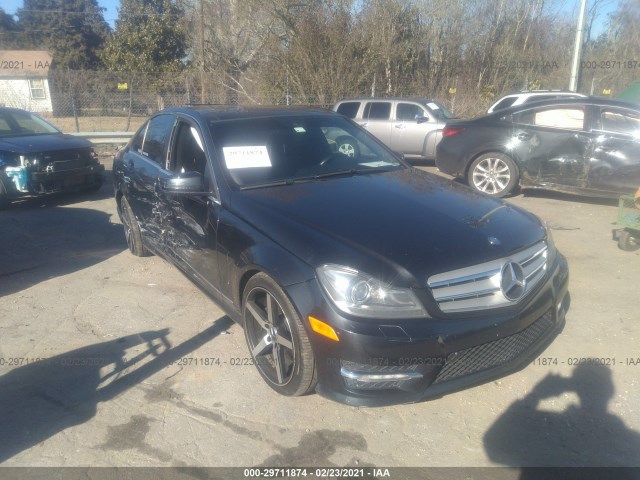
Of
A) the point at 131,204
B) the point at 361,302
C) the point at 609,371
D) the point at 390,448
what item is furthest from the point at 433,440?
the point at 131,204

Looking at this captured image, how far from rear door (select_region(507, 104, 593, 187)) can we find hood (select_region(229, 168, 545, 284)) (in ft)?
14.2

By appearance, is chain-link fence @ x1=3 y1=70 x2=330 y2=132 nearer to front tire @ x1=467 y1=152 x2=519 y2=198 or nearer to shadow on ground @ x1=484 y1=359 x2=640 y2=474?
front tire @ x1=467 y1=152 x2=519 y2=198

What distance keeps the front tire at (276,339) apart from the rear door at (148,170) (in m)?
1.68

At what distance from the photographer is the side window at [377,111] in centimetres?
1248

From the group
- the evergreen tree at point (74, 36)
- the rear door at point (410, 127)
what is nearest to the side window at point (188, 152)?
the rear door at point (410, 127)

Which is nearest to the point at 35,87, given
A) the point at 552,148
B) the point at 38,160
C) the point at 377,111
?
the point at 377,111

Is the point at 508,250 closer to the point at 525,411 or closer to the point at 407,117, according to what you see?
the point at 525,411

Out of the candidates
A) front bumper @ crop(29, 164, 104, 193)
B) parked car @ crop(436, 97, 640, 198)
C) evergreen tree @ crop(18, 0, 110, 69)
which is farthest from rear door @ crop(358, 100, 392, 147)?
evergreen tree @ crop(18, 0, 110, 69)

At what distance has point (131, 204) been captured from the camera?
5543 mm

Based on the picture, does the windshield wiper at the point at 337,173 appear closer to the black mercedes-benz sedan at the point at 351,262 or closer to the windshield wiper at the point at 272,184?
the black mercedes-benz sedan at the point at 351,262

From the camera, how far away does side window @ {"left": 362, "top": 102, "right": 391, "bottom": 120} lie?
41.0ft

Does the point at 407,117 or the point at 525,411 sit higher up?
the point at 407,117

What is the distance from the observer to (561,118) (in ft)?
25.0

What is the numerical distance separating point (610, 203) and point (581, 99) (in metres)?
1.72
